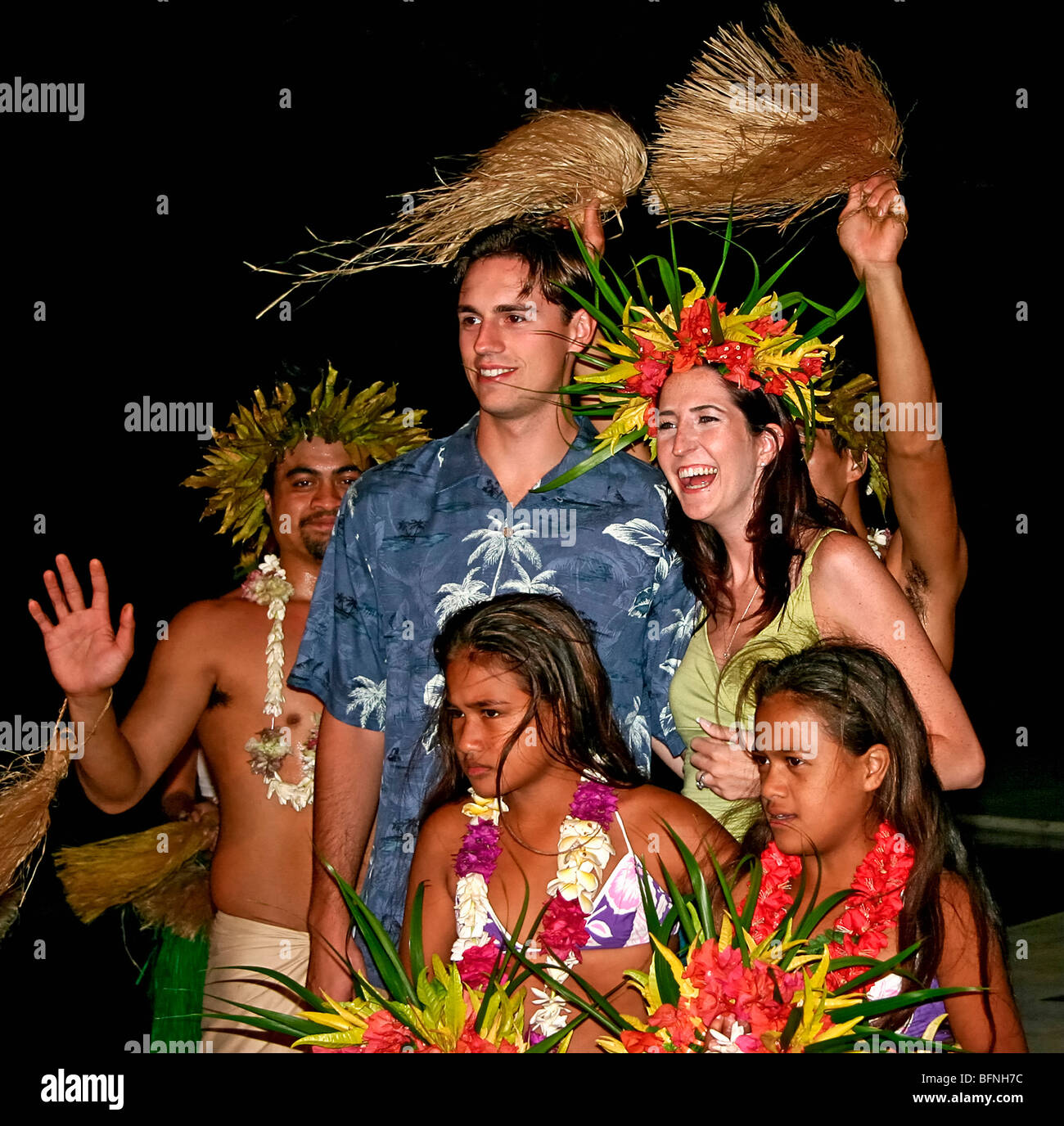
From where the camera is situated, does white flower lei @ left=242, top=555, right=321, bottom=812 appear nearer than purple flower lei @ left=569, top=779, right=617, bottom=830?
No

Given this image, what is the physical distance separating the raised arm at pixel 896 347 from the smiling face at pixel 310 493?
1543 millimetres

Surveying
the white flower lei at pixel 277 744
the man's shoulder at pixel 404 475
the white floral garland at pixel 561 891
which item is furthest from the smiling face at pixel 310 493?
the white floral garland at pixel 561 891

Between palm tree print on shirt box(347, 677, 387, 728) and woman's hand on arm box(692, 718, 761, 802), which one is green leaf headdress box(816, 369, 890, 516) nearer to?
woman's hand on arm box(692, 718, 761, 802)

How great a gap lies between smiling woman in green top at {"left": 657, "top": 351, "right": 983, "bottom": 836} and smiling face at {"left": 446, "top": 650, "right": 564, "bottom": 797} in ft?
1.15

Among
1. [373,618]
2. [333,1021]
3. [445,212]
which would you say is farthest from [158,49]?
[333,1021]

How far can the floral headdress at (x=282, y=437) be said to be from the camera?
4.01m

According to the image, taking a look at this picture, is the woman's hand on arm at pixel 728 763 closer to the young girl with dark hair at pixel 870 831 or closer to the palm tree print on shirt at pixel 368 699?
the young girl with dark hair at pixel 870 831

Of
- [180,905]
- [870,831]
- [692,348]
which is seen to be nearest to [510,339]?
[692,348]

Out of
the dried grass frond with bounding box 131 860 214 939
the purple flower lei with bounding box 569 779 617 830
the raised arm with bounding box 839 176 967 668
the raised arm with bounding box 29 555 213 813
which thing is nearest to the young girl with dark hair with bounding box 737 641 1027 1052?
the purple flower lei with bounding box 569 779 617 830

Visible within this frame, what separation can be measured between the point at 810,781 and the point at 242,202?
10.3 feet

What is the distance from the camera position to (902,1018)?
96.8 inches

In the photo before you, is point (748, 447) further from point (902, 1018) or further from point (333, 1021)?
point (333, 1021)

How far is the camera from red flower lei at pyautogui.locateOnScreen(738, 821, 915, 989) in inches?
99.1

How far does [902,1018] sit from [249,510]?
242 cm
